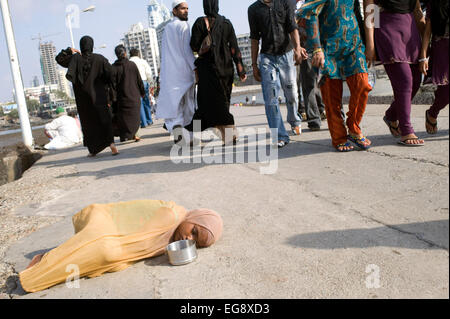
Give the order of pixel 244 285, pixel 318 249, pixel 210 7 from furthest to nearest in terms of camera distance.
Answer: pixel 210 7, pixel 318 249, pixel 244 285

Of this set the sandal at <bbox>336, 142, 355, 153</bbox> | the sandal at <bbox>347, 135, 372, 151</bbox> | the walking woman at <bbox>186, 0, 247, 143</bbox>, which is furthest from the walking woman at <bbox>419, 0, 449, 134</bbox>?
the walking woman at <bbox>186, 0, 247, 143</bbox>

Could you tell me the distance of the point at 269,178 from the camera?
376 centimetres

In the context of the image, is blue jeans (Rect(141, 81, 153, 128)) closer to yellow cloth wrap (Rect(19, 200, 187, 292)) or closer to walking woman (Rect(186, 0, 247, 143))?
walking woman (Rect(186, 0, 247, 143))

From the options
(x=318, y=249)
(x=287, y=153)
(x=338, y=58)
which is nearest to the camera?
(x=318, y=249)

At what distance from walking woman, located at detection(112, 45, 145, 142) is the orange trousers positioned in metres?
4.53

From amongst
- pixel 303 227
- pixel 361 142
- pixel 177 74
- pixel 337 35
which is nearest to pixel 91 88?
pixel 177 74

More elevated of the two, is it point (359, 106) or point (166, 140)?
point (359, 106)

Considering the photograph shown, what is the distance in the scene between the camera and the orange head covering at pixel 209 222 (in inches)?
97.4

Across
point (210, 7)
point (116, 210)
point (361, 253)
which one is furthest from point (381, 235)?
point (210, 7)

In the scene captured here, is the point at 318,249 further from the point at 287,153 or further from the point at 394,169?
the point at 287,153

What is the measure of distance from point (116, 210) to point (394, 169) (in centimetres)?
215

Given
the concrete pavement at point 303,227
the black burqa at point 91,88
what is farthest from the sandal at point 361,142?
the black burqa at point 91,88

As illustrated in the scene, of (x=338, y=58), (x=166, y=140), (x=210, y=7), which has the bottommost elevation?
(x=166, y=140)

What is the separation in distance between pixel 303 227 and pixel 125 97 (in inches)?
241
